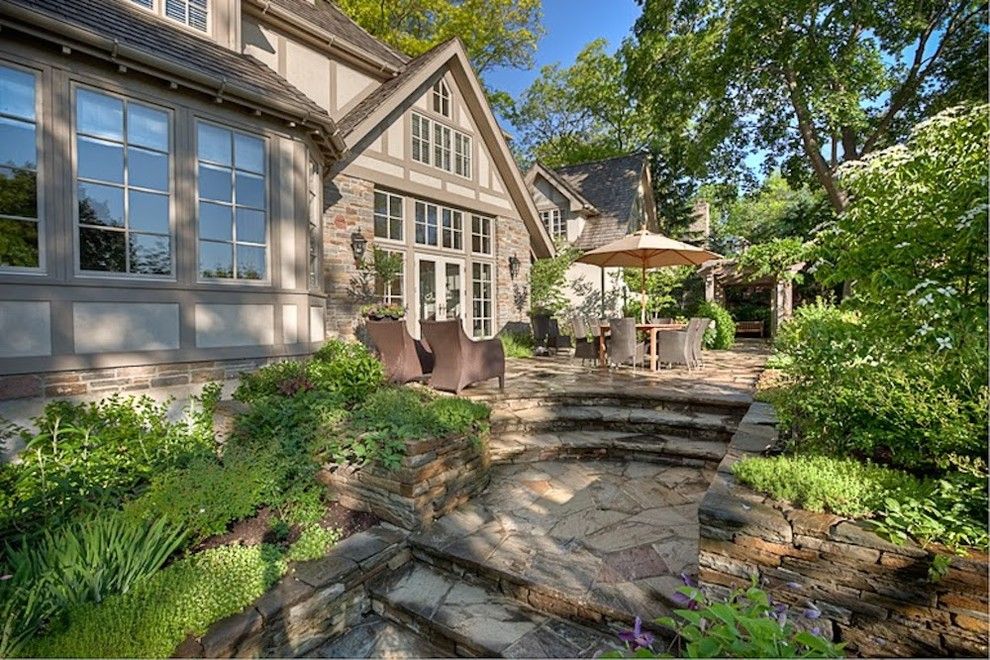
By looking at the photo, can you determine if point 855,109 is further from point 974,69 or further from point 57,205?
point 57,205

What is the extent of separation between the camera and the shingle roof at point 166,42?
4375 mm

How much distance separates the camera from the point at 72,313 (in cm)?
438

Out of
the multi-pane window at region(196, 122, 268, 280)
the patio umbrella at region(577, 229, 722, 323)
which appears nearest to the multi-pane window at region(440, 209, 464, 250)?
the patio umbrella at region(577, 229, 722, 323)

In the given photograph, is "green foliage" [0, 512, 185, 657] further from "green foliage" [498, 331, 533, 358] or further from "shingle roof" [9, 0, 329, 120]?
"green foliage" [498, 331, 533, 358]

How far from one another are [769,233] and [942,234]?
25.3 m

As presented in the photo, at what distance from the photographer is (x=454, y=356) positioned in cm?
548

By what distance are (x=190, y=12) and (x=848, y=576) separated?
8572 millimetres

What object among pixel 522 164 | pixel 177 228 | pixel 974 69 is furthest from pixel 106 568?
pixel 522 164

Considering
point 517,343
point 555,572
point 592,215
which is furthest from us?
point 592,215

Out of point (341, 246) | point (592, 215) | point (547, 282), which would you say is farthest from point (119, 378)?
point (592, 215)

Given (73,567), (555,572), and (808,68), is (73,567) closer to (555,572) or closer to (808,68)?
(555,572)

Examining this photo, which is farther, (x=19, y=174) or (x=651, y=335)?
(x=651, y=335)

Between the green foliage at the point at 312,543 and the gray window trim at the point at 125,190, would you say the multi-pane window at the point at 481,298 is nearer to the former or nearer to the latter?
the gray window trim at the point at 125,190

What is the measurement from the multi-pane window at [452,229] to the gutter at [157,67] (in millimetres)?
3845
